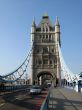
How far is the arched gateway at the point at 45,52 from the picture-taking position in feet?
395

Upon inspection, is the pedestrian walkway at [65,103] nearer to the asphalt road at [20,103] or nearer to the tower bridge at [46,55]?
the asphalt road at [20,103]

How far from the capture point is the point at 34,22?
137875mm

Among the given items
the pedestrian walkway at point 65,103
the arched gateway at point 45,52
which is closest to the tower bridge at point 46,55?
the arched gateway at point 45,52

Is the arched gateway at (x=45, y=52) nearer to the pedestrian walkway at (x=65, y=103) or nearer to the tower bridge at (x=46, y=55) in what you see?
the tower bridge at (x=46, y=55)

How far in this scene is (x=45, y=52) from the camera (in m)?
125

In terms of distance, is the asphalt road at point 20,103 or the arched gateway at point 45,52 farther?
the arched gateway at point 45,52

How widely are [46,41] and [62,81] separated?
2018 cm

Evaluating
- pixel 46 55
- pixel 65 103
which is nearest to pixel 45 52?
pixel 46 55

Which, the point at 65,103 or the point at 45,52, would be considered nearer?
the point at 65,103

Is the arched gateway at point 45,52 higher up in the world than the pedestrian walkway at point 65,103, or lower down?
higher up

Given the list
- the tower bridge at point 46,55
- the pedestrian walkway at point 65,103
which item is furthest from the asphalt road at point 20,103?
the tower bridge at point 46,55

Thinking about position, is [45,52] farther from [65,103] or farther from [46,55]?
[65,103]

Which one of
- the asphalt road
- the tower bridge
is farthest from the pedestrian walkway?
the tower bridge

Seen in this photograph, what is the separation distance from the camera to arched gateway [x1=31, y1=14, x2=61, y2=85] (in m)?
120
